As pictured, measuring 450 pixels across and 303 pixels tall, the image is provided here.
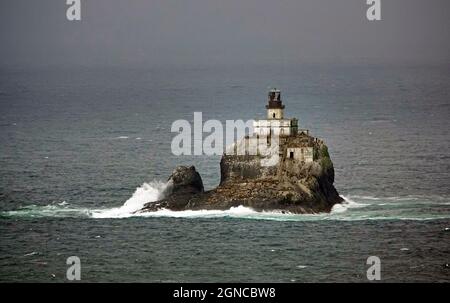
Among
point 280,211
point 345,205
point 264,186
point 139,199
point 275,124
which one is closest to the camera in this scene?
point 264,186

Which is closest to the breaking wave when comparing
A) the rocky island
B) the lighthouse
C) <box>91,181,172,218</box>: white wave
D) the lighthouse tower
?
<box>91,181,172,218</box>: white wave

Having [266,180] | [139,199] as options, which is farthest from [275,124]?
[139,199]

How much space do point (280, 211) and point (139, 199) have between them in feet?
53.0

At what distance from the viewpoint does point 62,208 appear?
585 ft

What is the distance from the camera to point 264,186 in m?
166

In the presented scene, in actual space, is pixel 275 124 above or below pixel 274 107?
below

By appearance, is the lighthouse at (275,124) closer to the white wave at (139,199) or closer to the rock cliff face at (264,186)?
the rock cliff face at (264,186)

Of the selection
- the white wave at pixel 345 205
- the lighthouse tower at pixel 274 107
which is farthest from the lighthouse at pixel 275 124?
the white wave at pixel 345 205

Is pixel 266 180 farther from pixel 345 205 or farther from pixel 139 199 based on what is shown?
pixel 139 199

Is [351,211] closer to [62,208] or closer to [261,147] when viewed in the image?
[261,147]

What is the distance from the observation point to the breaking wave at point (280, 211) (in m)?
166

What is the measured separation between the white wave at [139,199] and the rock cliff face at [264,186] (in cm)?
176
